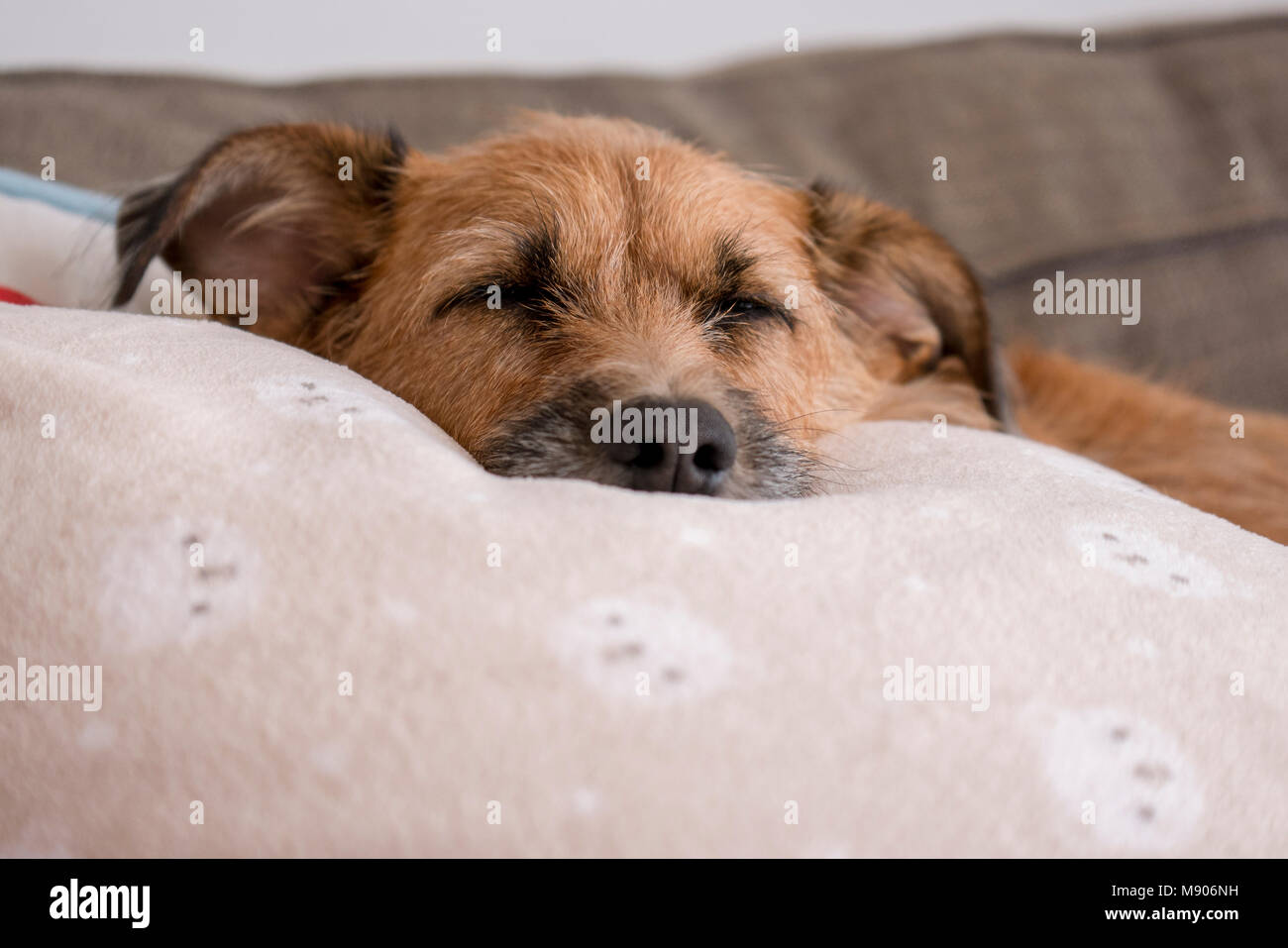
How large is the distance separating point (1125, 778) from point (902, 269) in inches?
58.4

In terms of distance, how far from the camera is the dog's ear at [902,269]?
209 cm

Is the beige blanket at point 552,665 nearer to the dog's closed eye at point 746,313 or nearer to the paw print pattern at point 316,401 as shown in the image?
the paw print pattern at point 316,401

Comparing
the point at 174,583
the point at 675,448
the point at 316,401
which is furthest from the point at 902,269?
the point at 174,583

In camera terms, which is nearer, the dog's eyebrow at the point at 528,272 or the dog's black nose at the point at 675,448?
the dog's black nose at the point at 675,448

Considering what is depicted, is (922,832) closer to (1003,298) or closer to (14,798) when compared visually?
(14,798)

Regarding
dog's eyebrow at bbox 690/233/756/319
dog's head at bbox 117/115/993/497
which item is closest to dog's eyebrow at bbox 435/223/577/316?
dog's head at bbox 117/115/993/497

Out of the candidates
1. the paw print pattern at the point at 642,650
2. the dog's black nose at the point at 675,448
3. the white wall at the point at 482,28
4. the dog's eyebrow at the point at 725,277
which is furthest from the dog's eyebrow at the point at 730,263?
the white wall at the point at 482,28

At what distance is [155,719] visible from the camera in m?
0.79

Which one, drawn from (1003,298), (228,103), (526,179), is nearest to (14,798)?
(526,179)

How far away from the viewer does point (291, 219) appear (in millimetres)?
1928

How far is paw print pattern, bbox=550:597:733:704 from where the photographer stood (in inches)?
32.2

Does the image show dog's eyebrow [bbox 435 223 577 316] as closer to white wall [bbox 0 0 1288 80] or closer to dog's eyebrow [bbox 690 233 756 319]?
dog's eyebrow [bbox 690 233 756 319]

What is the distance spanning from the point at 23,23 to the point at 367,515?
3.29 m

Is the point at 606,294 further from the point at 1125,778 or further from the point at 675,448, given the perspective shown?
the point at 1125,778
